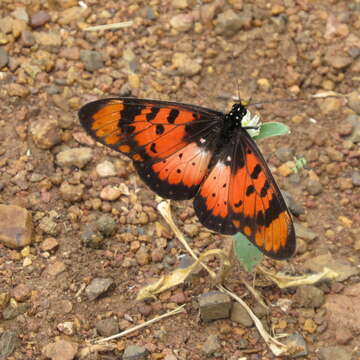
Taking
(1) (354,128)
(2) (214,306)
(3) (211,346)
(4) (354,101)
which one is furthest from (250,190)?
(4) (354,101)

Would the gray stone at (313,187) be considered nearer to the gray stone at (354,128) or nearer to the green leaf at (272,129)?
the gray stone at (354,128)

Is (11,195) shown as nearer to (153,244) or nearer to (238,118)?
(153,244)

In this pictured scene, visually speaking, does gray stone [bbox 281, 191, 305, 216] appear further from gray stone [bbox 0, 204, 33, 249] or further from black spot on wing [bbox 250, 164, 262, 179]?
gray stone [bbox 0, 204, 33, 249]

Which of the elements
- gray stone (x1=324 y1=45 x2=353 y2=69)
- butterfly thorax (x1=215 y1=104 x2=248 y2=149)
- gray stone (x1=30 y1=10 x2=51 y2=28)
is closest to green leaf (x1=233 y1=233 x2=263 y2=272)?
butterfly thorax (x1=215 y1=104 x2=248 y2=149)

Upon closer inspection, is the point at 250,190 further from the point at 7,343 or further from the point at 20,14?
the point at 20,14

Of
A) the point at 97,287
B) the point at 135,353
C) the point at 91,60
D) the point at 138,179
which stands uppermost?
the point at 91,60
